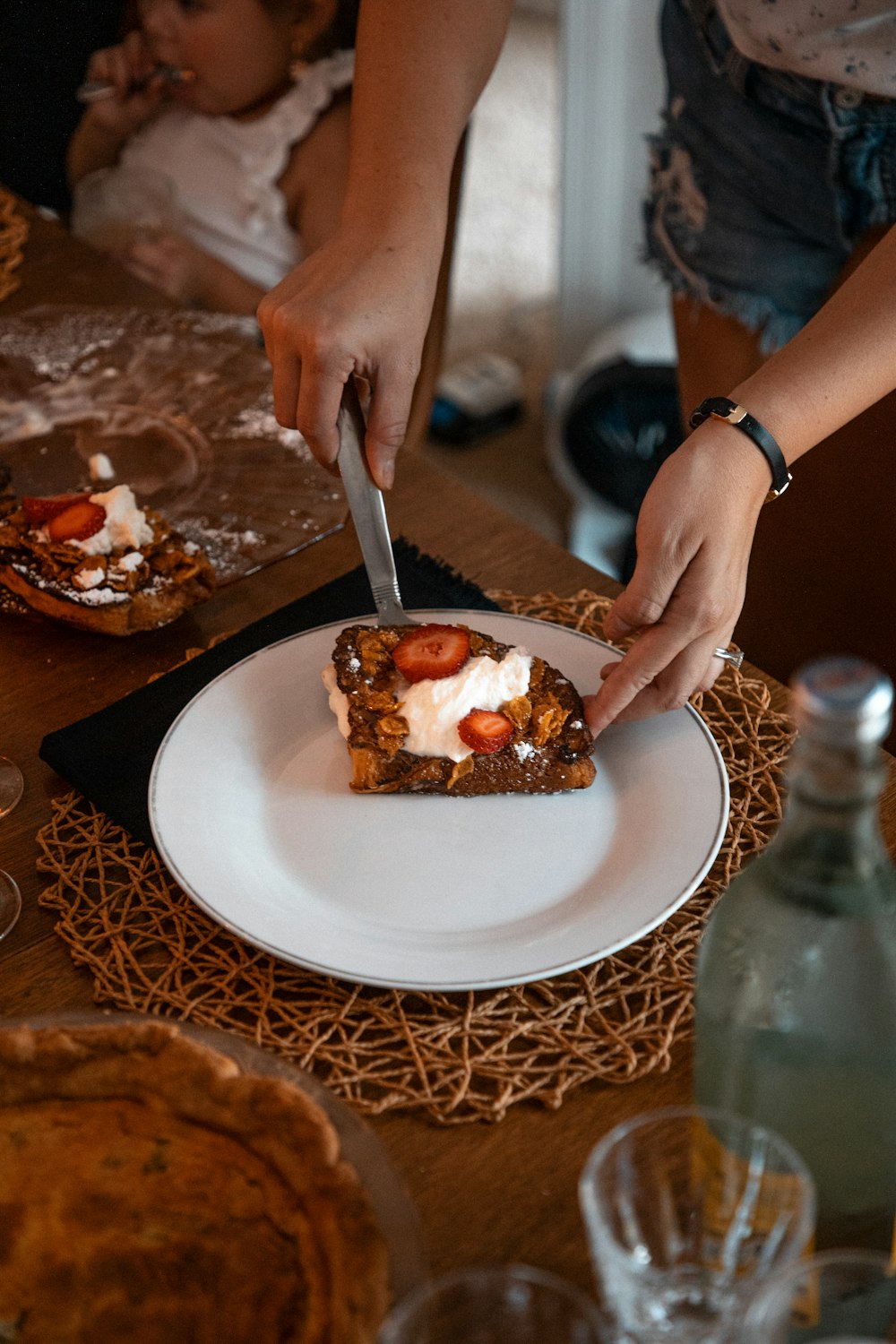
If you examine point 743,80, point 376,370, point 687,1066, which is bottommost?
point 687,1066

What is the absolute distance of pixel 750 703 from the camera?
1267 millimetres

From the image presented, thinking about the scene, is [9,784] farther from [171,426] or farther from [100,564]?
[171,426]

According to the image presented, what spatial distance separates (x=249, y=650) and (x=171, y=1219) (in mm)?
677

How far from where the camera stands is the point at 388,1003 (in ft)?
3.25

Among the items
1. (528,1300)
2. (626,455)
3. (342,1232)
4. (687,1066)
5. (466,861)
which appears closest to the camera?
(528,1300)

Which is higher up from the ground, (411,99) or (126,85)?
(411,99)

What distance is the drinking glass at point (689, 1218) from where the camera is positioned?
0.63 meters

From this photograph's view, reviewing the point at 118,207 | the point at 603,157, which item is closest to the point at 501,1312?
the point at 118,207

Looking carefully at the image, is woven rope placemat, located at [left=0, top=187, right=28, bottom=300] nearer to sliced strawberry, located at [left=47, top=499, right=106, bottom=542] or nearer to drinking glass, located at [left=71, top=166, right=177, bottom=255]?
drinking glass, located at [left=71, top=166, right=177, bottom=255]

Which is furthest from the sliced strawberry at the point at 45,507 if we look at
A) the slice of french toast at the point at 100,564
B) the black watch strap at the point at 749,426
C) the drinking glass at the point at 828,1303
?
the drinking glass at the point at 828,1303

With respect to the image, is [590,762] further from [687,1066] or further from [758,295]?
[758,295]

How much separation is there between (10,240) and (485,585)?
1.21 metres

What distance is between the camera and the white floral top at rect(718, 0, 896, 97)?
147cm

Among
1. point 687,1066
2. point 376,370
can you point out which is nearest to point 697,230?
point 376,370
